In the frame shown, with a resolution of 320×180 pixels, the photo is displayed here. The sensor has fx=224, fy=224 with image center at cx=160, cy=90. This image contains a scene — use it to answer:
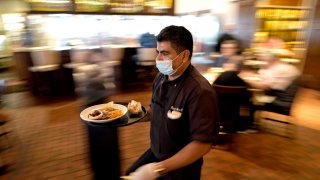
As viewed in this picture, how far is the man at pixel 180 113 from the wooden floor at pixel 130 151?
1247 mm

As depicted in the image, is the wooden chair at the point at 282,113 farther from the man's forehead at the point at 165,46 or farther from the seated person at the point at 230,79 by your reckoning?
the man's forehead at the point at 165,46

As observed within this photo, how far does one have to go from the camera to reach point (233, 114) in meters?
2.87

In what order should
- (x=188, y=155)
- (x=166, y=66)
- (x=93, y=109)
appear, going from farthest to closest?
(x=93, y=109) < (x=166, y=66) < (x=188, y=155)

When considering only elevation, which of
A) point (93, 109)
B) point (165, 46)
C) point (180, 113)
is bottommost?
point (93, 109)

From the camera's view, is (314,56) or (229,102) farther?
(314,56)

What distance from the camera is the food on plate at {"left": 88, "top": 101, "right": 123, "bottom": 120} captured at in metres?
1.51

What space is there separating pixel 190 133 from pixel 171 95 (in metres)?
0.23

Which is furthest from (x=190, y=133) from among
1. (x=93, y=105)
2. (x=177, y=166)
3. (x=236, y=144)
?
(x=236, y=144)

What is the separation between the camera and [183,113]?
45.5 inches

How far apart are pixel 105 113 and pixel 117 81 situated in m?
3.87

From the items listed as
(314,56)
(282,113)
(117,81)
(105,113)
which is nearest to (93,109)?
(105,113)

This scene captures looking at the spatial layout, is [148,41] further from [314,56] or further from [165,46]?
[165,46]

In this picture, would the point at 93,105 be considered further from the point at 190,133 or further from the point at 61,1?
the point at 61,1

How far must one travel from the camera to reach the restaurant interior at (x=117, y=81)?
8.00 ft
